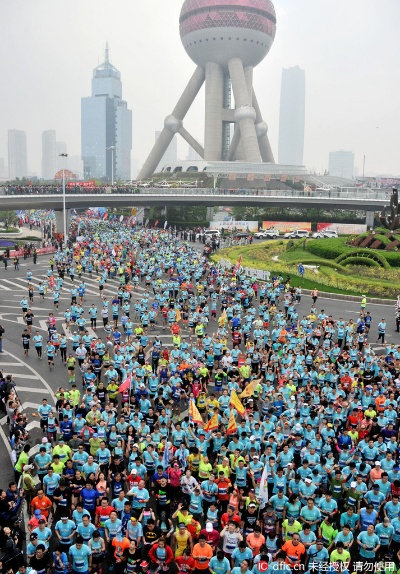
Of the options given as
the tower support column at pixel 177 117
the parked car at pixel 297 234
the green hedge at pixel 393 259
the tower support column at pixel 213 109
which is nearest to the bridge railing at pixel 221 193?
the parked car at pixel 297 234

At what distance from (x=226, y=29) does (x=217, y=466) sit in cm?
11244

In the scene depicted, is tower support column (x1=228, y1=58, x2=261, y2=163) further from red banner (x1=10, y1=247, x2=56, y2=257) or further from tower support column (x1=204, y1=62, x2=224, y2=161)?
red banner (x1=10, y1=247, x2=56, y2=257)

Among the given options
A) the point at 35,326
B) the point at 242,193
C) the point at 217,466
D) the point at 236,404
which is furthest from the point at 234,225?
the point at 217,466

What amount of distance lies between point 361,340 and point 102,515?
51.4 ft

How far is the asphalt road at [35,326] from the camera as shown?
17.6m

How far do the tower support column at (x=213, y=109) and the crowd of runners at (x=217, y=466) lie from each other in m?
98.7

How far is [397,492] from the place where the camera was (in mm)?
11188

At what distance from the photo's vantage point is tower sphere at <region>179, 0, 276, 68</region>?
109625 mm

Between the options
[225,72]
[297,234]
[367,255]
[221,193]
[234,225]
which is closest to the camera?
[367,255]

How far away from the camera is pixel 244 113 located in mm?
108062

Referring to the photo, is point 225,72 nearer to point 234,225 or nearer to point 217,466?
point 234,225

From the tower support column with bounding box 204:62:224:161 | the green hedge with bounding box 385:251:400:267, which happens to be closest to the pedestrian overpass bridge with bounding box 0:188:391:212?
the green hedge with bounding box 385:251:400:267

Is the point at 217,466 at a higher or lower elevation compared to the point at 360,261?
lower

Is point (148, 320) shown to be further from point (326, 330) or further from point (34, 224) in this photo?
point (34, 224)
